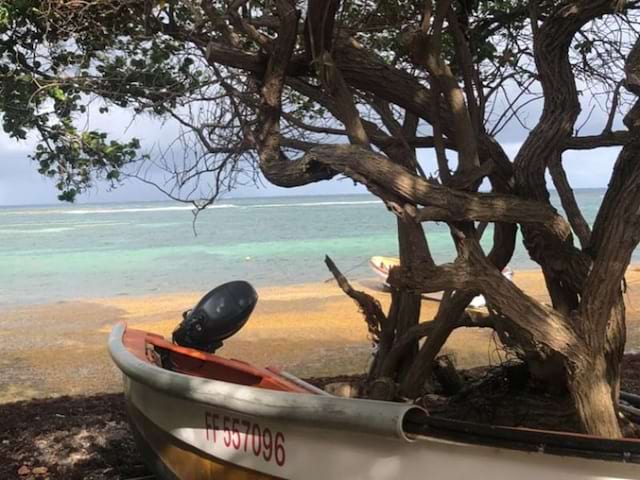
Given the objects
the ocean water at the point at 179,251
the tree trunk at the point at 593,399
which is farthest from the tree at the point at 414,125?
the ocean water at the point at 179,251

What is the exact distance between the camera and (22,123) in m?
5.15

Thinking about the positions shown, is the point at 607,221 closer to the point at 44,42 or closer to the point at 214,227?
the point at 44,42

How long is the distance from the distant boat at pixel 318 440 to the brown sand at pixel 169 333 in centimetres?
415

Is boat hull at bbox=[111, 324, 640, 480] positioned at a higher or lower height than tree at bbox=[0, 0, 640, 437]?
lower

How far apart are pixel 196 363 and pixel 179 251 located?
93.1ft

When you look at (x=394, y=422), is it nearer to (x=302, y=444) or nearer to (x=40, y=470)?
(x=302, y=444)

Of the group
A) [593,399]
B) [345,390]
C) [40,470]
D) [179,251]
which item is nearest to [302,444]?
[593,399]

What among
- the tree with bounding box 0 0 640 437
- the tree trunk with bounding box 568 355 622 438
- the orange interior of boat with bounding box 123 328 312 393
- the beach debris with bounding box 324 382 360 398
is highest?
the tree with bounding box 0 0 640 437

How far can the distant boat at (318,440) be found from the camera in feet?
7.93

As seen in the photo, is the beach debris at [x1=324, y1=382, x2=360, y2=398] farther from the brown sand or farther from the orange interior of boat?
the brown sand

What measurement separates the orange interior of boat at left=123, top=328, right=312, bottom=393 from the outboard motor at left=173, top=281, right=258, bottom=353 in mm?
141

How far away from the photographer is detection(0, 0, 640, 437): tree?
3307mm

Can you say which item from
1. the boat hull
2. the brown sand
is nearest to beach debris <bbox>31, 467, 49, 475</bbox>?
the boat hull

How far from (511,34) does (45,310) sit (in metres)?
14.6
